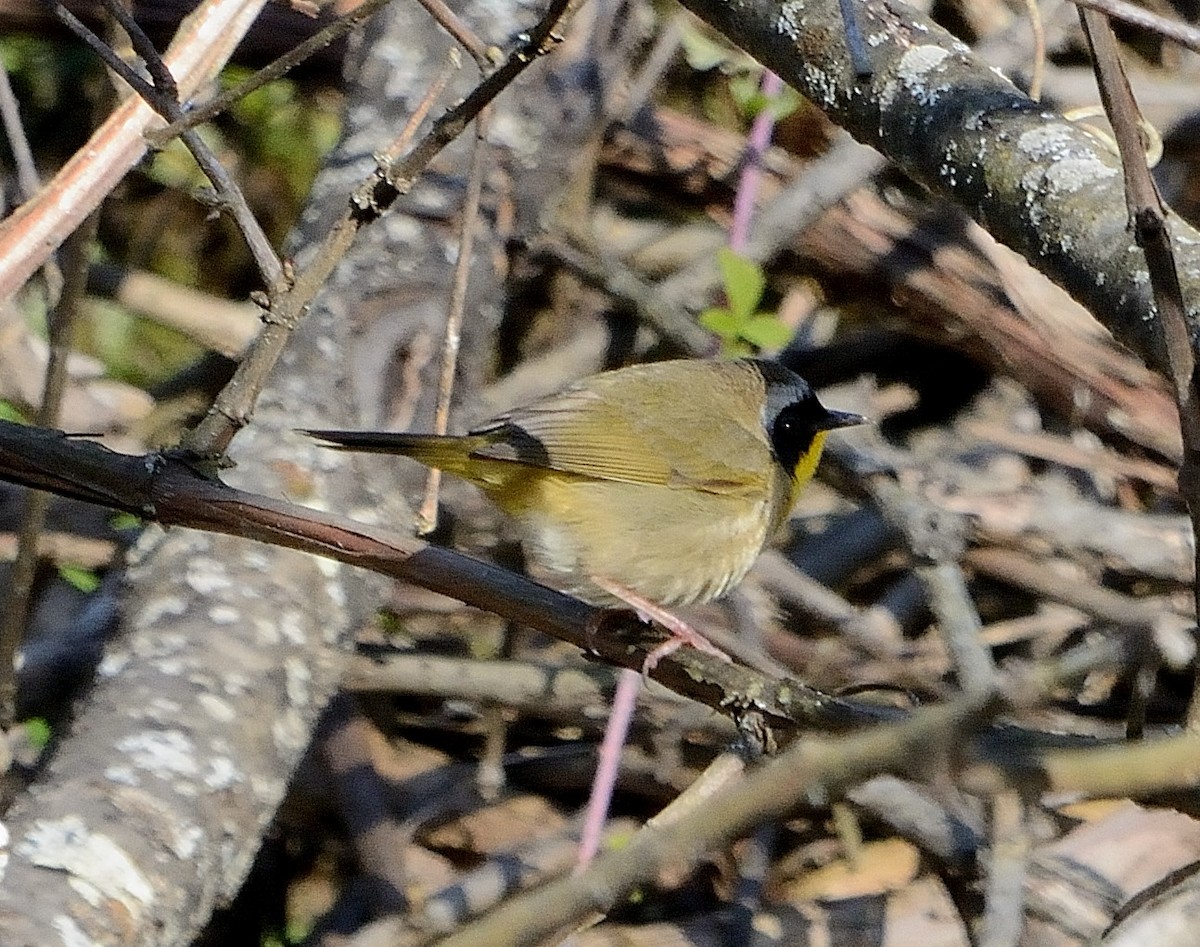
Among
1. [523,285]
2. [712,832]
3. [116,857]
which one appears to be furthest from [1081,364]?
[712,832]

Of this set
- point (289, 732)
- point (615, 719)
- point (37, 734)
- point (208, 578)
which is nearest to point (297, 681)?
point (289, 732)

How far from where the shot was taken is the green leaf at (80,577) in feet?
12.8

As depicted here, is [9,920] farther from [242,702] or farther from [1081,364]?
[1081,364]

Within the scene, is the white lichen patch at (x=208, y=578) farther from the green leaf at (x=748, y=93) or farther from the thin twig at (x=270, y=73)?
the green leaf at (x=748, y=93)

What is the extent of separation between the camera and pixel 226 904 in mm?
2971

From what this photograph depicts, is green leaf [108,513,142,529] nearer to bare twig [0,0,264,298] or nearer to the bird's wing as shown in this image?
the bird's wing

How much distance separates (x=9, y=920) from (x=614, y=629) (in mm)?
1069

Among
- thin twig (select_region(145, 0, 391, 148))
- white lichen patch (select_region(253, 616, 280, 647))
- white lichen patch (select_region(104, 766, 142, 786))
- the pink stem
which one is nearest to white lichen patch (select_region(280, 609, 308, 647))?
white lichen patch (select_region(253, 616, 280, 647))

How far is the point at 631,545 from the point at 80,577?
152 centimetres

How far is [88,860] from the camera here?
251 centimetres

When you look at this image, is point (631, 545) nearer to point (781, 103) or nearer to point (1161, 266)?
point (781, 103)

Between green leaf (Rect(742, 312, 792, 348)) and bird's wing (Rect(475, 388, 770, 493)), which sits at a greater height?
green leaf (Rect(742, 312, 792, 348))

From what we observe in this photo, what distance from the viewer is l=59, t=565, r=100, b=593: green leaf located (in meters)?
3.90

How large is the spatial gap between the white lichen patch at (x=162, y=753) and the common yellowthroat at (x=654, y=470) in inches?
26.9
